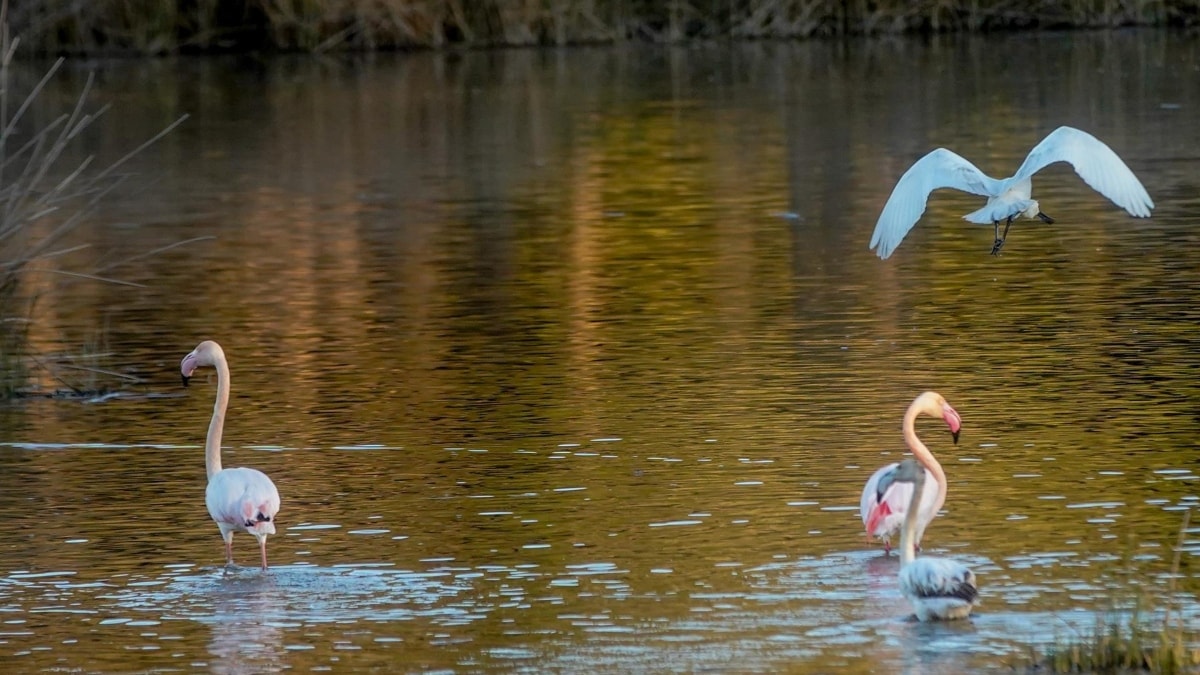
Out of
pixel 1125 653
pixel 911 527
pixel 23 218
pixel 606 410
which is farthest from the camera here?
pixel 606 410

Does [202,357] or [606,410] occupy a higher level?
[202,357]

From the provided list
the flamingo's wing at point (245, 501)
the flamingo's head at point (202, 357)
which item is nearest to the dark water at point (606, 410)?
the flamingo's wing at point (245, 501)

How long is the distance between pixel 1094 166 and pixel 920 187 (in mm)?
812

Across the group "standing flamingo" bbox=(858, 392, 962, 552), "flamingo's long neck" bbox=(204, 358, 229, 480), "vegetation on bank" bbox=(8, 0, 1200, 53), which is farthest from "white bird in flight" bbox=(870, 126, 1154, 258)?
"vegetation on bank" bbox=(8, 0, 1200, 53)

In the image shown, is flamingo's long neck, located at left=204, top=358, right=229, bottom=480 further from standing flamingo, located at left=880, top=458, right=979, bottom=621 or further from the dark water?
standing flamingo, located at left=880, top=458, right=979, bottom=621

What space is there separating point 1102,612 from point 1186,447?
8.50 feet

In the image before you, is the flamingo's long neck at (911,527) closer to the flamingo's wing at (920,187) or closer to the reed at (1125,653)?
the reed at (1125,653)

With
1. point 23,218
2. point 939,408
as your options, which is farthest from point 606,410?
point 939,408

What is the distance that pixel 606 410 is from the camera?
11.4m

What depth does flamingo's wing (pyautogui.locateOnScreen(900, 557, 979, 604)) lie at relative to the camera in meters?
7.30

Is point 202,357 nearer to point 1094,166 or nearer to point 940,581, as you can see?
point 940,581

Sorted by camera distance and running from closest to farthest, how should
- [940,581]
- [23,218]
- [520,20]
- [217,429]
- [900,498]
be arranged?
[940,581], [900,498], [217,429], [23,218], [520,20]

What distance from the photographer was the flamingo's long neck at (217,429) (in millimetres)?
9172

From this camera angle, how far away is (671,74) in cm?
3316
